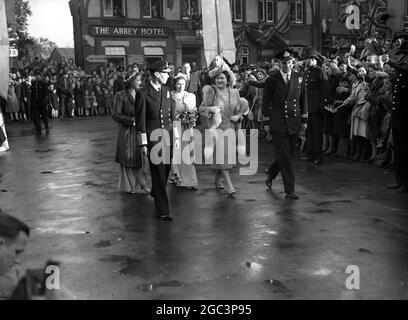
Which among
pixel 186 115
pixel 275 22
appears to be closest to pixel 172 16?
pixel 275 22

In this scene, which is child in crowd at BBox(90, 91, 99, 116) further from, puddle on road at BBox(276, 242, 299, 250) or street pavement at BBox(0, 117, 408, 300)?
puddle on road at BBox(276, 242, 299, 250)

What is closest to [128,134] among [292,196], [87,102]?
[292,196]

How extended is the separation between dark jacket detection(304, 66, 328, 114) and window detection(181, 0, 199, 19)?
27.8m

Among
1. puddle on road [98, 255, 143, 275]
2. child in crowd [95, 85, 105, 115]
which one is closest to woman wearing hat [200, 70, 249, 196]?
puddle on road [98, 255, 143, 275]

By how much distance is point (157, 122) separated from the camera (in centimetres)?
799

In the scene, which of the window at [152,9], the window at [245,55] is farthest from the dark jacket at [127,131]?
the window at [245,55]

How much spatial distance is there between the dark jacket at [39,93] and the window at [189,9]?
19798mm

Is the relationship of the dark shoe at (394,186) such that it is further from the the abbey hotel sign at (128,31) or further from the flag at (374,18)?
the the abbey hotel sign at (128,31)

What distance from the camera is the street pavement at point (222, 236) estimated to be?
5.44m

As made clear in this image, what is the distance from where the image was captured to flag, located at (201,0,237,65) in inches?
473

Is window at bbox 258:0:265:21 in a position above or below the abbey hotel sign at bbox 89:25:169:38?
above
